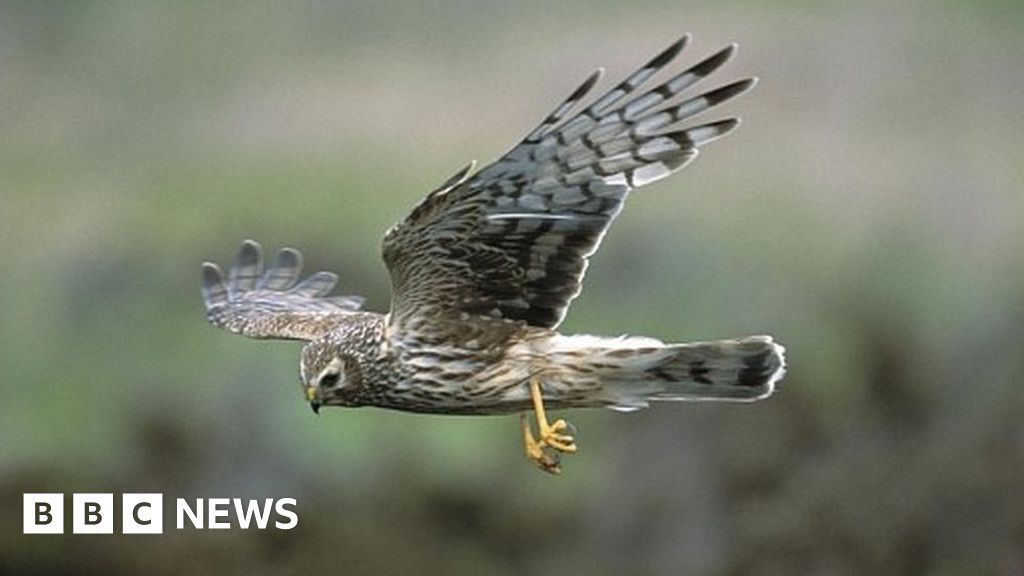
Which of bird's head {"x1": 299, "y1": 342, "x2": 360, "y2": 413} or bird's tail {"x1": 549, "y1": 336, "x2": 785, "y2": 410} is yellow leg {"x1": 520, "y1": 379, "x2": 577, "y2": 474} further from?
bird's head {"x1": 299, "y1": 342, "x2": 360, "y2": 413}

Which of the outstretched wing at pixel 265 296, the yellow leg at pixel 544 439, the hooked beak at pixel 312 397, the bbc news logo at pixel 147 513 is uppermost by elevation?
the outstretched wing at pixel 265 296

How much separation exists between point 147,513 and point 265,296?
1.25ft

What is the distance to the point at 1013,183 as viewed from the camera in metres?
2.68

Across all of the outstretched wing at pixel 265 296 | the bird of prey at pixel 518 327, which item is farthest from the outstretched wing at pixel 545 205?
the outstretched wing at pixel 265 296

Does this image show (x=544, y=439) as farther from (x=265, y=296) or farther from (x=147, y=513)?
(x=147, y=513)

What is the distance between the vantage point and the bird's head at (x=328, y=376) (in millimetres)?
2258

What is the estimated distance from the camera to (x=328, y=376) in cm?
226

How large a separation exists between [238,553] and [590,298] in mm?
666

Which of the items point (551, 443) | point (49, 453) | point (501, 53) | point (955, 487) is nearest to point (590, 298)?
point (551, 443)

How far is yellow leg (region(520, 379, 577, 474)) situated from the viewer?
2273mm

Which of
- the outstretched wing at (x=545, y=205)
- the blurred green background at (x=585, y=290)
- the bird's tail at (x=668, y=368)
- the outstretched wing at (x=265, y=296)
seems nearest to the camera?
the outstretched wing at (x=545, y=205)

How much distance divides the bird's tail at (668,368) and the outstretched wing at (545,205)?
2.9 inches

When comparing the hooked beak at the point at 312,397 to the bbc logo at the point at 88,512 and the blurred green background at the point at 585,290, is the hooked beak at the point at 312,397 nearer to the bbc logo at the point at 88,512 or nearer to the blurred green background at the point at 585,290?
the blurred green background at the point at 585,290

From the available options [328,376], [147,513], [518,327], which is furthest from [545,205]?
[147,513]
